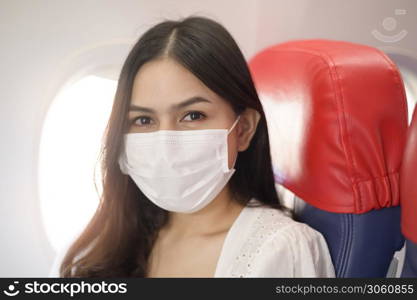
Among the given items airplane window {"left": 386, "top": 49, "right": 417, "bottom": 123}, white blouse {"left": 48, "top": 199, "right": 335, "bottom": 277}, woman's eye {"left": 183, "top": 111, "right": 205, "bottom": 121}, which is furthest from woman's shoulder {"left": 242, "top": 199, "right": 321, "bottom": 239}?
airplane window {"left": 386, "top": 49, "right": 417, "bottom": 123}

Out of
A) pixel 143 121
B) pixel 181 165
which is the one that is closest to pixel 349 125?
pixel 181 165

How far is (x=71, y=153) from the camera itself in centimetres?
157

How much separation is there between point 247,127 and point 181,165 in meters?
0.21

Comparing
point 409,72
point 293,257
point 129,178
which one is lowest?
point 293,257

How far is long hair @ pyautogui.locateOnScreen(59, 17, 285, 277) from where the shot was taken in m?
0.92

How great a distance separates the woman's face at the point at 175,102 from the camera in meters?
0.90

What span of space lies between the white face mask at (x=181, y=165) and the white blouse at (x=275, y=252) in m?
0.14

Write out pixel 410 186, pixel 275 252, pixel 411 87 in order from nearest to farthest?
pixel 410 186 → pixel 275 252 → pixel 411 87

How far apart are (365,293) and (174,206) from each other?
48 cm

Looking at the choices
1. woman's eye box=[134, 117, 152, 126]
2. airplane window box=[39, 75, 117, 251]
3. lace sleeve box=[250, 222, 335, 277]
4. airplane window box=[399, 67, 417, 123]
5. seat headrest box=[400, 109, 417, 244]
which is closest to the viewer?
seat headrest box=[400, 109, 417, 244]

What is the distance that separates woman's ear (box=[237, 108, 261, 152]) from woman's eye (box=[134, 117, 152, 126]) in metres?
0.23

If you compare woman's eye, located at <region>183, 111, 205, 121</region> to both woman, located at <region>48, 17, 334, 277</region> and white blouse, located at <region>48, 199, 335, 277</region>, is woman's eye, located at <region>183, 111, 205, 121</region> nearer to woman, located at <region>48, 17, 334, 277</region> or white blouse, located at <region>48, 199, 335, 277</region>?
woman, located at <region>48, 17, 334, 277</region>

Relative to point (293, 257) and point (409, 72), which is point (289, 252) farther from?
point (409, 72)

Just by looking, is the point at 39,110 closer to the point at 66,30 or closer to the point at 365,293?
the point at 66,30
